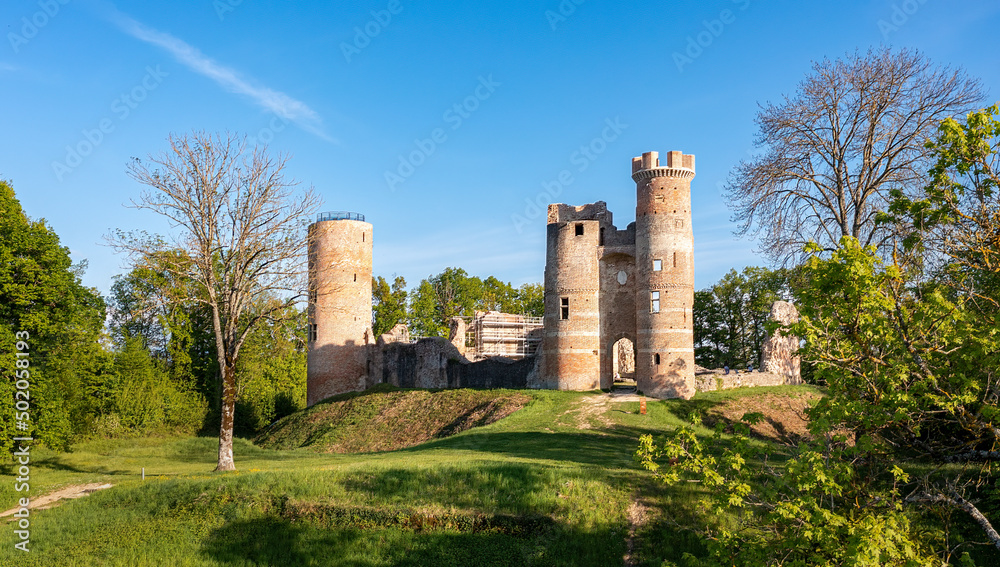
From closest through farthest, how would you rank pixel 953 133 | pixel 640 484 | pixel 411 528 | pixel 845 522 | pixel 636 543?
pixel 845 522
pixel 953 133
pixel 636 543
pixel 411 528
pixel 640 484

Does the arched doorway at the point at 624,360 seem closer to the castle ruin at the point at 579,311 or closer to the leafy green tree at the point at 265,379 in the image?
the castle ruin at the point at 579,311

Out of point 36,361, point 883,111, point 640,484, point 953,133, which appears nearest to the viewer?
point 953,133

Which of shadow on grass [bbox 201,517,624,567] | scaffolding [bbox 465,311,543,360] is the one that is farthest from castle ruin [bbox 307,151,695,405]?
shadow on grass [bbox 201,517,624,567]

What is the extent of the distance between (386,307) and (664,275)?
37016 mm

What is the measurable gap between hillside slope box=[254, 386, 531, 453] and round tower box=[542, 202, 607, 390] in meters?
3.45

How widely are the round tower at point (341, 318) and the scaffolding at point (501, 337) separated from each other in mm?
8992

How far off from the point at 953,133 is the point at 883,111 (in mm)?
14218

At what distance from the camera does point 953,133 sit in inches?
409

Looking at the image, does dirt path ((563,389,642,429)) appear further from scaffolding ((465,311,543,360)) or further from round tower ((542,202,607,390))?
scaffolding ((465,311,543,360))

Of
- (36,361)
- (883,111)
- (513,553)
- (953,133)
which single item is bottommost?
(513,553)

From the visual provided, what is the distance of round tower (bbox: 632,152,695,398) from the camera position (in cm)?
3609

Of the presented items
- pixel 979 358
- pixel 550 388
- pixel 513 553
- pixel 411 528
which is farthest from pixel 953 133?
pixel 550 388

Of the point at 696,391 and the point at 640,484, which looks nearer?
the point at 640,484

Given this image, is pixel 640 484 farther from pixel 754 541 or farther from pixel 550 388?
pixel 550 388
